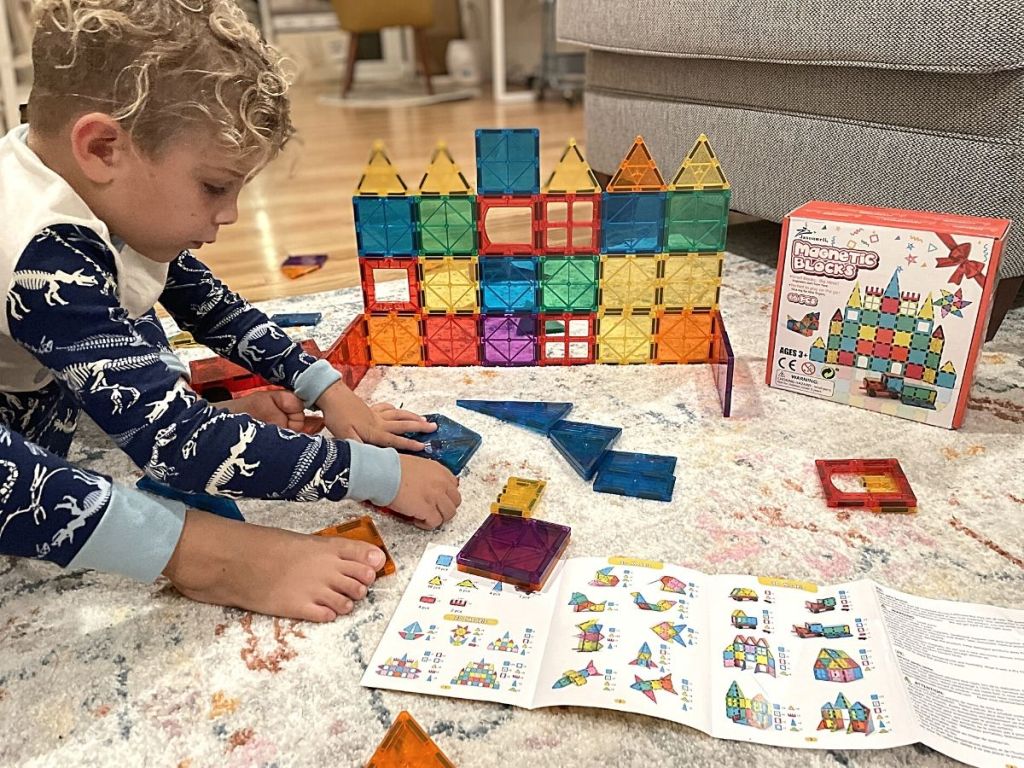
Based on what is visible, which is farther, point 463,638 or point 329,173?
point 329,173

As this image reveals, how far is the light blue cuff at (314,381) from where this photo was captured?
39.0 inches

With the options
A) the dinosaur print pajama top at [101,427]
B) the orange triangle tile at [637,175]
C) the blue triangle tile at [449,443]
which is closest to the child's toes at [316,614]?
the dinosaur print pajama top at [101,427]

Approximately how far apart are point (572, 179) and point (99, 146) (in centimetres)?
59

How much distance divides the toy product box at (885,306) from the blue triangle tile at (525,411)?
1.02ft

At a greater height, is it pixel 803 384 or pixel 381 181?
pixel 381 181

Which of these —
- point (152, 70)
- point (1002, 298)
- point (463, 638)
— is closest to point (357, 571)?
point (463, 638)

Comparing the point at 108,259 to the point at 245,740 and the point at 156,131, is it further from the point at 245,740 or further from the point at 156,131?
the point at 245,740

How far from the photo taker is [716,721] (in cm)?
62

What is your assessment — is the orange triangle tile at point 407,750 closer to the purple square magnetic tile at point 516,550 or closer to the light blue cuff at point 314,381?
the purple square magnetic tile at point 516,550

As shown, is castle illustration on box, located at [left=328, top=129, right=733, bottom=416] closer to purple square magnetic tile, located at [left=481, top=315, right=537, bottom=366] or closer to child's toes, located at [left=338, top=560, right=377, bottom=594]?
purple square magnetic tile, located at [left=481, top=315, right=537, bottom=366]

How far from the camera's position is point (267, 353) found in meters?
1.00

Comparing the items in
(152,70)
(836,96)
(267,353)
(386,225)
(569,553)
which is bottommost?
(569,553)

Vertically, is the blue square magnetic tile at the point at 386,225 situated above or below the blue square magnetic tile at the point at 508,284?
above

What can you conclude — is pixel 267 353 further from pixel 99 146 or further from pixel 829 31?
pixel 829 31
